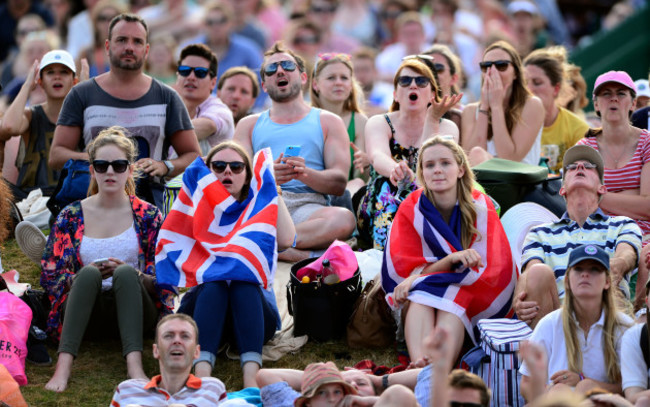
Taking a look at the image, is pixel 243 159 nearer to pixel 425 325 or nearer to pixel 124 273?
pixel 124 273

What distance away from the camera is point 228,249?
6.99 m

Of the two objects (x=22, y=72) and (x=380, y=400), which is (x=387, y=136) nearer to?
(x=380, y=400)

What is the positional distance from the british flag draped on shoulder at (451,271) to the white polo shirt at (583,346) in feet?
2.47

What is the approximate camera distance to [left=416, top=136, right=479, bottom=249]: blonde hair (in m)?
7.11

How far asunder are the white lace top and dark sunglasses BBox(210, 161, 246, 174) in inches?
25.9

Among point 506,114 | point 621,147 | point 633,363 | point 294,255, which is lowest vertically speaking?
point 633,363

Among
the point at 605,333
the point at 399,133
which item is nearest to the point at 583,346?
the point at 605,333

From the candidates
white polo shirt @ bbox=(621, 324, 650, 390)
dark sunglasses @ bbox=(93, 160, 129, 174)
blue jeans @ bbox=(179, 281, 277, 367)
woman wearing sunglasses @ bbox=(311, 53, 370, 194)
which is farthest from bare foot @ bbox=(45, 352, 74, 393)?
woman wearing sunglasses @ bbox=(311, 53, 370, 194)

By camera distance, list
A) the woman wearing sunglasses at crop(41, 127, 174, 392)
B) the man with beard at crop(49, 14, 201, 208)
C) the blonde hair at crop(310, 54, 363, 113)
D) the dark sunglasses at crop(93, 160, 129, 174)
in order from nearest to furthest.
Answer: the woman wearing sunglasses at crop(41, 127, 174, 392)
the dark sunglasses at crop(93, 160, 129, 174)
the man with beard at crop(49, 14, 201, 208)
the blonde hair at crop(310, 54, 363, 113)

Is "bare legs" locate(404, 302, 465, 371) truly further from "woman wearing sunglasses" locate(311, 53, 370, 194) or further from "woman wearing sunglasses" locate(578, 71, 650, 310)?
"woman wearing sunglasses" locate(311, 53, 370, 194)

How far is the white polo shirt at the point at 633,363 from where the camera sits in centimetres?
593

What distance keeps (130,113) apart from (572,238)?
3.26 m

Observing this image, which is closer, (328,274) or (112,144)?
(112,144)

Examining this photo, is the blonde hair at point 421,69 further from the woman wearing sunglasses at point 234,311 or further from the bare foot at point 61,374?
the bare foot at point 61,374
